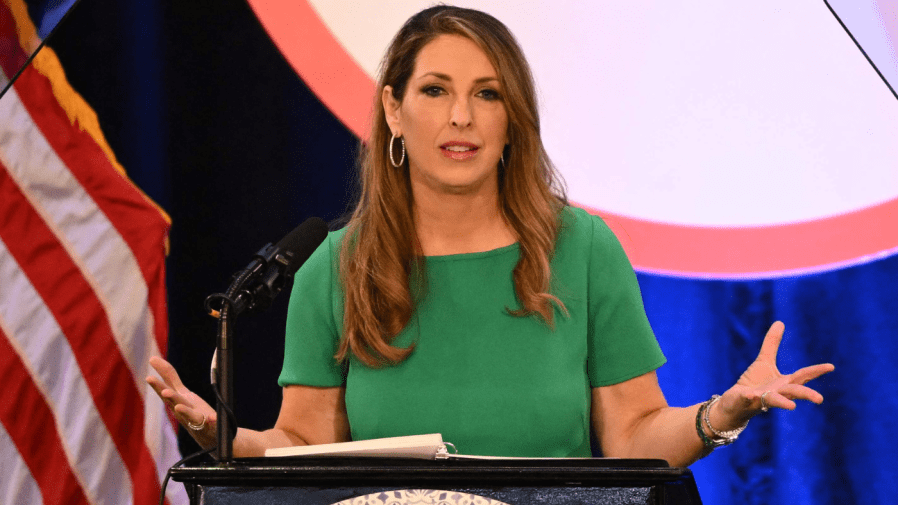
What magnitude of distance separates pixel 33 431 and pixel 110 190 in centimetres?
60

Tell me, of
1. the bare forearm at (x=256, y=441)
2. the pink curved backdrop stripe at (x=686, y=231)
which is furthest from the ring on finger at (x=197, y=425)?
the pink curved backdrop stripe at (x=686, y=231)

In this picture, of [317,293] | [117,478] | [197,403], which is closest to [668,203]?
[317,293]

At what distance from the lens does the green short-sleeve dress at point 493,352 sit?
1.55m

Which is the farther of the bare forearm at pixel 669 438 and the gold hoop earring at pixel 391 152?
the gold hoop earring at pixel 391 152

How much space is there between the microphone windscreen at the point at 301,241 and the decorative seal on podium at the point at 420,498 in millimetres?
308

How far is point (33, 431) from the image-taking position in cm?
201

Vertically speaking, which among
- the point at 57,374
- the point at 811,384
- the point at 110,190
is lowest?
the point at 57,374

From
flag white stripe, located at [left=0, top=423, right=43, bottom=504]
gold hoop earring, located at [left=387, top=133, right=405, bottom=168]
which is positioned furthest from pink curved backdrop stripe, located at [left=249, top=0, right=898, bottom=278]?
flag white stripe, located at [left=0, top=423, right=43, bottom=504]

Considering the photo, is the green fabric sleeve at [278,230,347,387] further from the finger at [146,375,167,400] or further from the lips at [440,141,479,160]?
the finger at [146,375,167,400]

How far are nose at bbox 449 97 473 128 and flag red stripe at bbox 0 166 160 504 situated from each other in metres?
1.03

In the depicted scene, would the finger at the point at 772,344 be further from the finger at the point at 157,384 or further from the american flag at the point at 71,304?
the american flag at the point at 71,304

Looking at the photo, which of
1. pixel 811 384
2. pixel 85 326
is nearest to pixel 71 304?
pixel 85 326

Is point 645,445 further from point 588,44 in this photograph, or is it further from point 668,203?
point 588,44

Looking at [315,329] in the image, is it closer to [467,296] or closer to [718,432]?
[467,296]
